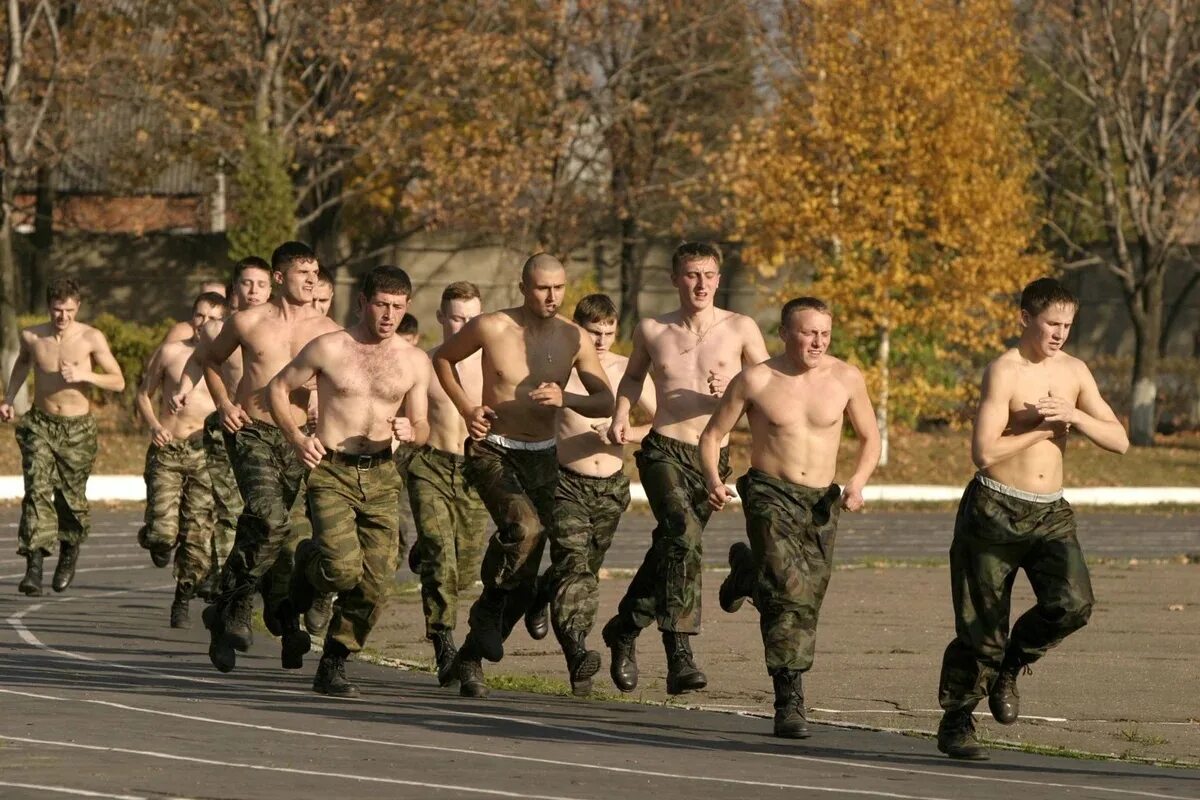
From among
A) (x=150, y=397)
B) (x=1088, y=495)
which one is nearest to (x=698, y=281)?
(x=150, y=397)

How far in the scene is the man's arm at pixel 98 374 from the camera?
58.1 ft

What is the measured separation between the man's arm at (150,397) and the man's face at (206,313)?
35 centimetres

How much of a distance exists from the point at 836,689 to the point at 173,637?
15.5 feet

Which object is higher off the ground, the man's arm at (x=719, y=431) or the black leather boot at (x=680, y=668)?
the man's arm at (x=719, y=431)

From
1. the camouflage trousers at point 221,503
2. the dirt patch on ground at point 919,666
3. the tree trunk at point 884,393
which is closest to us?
the dirt patch on ground at point 919,666

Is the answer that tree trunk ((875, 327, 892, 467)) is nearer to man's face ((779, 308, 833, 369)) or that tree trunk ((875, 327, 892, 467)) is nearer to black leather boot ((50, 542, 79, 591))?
black leather boot ((50, 542, 79, 591))

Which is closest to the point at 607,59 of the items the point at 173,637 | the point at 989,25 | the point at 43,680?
the point at 989,25

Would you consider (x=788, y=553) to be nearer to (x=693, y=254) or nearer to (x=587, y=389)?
(x=587, y=389)

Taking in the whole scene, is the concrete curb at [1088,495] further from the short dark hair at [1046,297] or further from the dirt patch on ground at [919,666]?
the short dark hair at [1046,297]

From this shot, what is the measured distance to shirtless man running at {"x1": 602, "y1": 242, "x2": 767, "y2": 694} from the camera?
12.1 metres

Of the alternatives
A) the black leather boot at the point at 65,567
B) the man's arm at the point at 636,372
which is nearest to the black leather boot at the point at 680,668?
the man's arm at the point at 636,372

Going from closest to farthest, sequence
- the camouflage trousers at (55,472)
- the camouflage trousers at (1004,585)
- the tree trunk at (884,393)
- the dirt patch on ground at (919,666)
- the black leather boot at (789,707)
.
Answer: the camouflage trousers at (1004,585), the black leather boot at (789,707), the dirt patch on ground at (919,666), the camouflage trousers at (55,472), the tree trunk at (884,393)

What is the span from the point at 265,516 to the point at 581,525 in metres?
1.93

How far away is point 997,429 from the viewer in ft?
34.0
